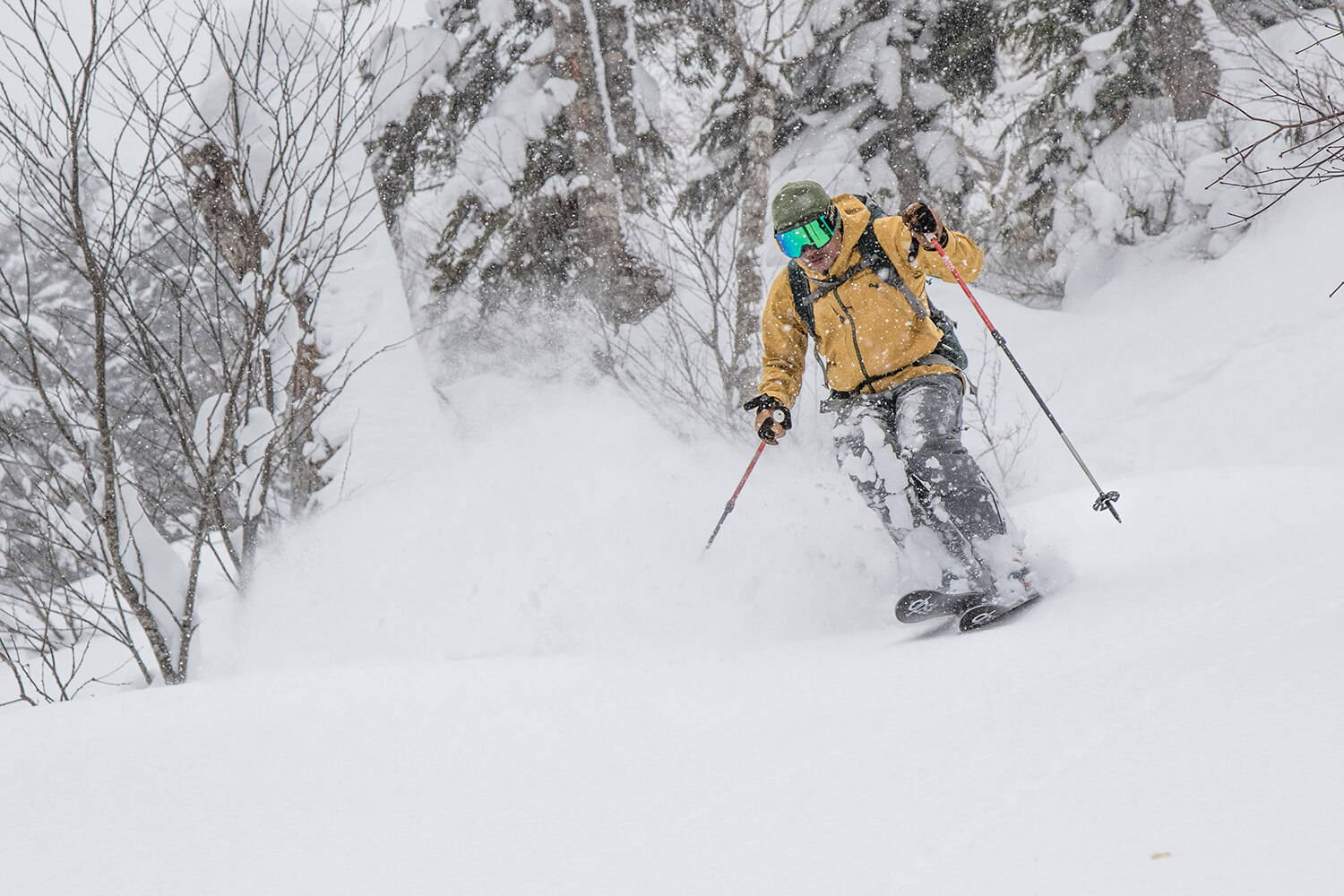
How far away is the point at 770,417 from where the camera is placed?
423cm

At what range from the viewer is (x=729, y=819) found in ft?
4.99

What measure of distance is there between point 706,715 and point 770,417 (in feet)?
7.17

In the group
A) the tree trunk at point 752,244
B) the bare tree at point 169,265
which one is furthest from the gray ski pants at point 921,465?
the tree trunk at point 752,244

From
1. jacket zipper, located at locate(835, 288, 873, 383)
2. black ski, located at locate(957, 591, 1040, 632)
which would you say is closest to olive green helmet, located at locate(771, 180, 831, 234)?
jacket zipper, located at locate(835, 288, 873, 383)

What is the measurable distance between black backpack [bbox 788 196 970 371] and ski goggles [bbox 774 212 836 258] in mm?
209

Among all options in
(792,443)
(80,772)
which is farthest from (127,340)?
(792,443)

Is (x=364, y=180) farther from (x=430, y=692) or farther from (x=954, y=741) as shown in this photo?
Result: (x=954, y=741)

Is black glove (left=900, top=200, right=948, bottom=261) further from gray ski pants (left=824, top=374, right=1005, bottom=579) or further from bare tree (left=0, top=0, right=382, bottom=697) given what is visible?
bare tree (left=0, top=0, right=382, bottom=697)

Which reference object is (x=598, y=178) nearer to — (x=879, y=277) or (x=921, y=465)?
(x=879, y=277)

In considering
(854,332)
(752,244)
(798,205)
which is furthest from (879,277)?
(752,244)

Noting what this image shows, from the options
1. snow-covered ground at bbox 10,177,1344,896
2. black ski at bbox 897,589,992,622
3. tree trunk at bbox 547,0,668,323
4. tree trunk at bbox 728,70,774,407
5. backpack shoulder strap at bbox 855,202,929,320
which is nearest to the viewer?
snow-covered ground at bbox 10,177,1344,896

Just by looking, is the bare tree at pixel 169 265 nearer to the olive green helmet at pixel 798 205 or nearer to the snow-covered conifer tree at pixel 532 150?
the olive green helmet at pixel 798 205

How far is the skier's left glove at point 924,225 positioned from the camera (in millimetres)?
3701

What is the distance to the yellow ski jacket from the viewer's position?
152 inches
